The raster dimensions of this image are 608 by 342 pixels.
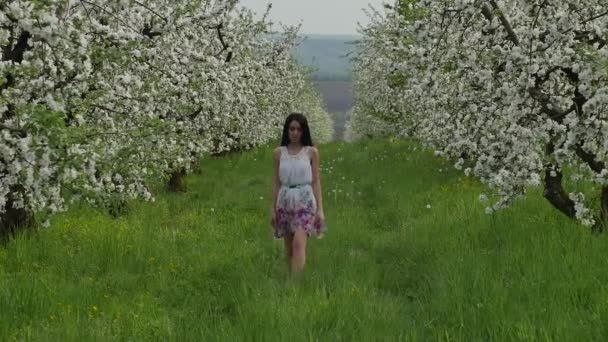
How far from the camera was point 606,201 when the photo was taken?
8.21 meters

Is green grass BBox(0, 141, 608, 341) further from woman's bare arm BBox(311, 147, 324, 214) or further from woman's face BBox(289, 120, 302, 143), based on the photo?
woman's face BBox(289, 120, 302, 143)

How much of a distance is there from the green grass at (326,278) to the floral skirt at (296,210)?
65 cm

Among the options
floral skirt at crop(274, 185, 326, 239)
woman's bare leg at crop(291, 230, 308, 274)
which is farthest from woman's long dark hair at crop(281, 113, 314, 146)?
woman's bare leg at crop(291, 230, 308, 274)

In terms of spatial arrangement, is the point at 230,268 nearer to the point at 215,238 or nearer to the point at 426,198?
the point at 215,238

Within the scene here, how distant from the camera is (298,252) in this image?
792 centimetres

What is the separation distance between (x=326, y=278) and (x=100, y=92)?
4062mm

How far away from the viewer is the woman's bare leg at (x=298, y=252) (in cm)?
789

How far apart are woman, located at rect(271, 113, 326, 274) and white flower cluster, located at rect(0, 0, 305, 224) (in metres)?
1.77

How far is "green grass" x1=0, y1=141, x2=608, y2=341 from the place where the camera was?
586cm

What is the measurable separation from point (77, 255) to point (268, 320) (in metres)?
4.00

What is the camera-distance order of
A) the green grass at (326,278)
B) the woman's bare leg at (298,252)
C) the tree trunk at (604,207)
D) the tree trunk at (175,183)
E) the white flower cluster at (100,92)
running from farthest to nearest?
1. the tree trunk at (175,183)
2. the tree trunk at (604,207)
3. the woman's bare leg at (298,252)
4. the green grass at (326,278)
5. the white flower cluster at (100,92)

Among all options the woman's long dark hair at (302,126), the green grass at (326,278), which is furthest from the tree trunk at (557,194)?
the woman's long dark hair at (302,126)

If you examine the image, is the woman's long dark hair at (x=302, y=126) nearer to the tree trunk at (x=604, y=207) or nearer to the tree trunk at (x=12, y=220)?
the tree trunk at (x=604, y=207)

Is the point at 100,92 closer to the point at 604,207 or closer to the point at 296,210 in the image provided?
the point at 296,210
